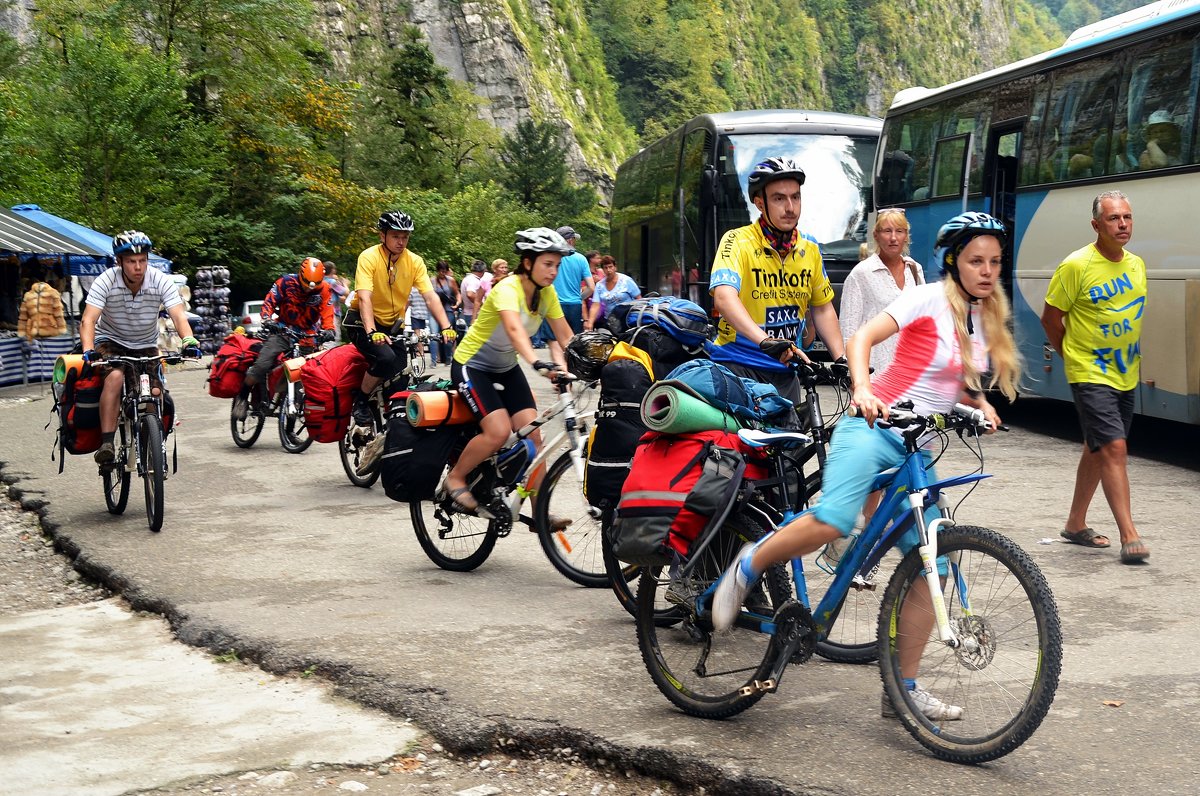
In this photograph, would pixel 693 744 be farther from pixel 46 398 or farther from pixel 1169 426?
pixel 46 398

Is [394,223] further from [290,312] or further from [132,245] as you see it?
[290,312]

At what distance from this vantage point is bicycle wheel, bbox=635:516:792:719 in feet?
14.8

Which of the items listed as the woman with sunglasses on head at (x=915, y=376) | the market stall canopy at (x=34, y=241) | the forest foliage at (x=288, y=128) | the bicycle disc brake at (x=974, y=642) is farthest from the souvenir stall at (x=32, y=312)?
the bicycle disc brake at (x=974, y=642)

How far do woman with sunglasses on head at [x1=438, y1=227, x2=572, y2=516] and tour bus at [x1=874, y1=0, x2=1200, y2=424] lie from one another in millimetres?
3047

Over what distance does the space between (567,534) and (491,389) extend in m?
0.93

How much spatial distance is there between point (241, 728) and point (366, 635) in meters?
1.18

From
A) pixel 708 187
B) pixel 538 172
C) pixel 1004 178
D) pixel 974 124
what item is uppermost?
pixel 538 172

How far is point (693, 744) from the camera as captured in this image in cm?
442

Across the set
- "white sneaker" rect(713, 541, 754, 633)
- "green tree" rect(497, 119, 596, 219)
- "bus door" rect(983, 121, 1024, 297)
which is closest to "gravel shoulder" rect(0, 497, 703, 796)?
"white sneaker" rect(713, 541, 754, 633)

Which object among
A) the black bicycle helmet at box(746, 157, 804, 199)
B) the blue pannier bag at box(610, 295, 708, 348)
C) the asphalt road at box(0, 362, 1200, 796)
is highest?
the black bicycle helmet at box(746, 157, 804, 199)

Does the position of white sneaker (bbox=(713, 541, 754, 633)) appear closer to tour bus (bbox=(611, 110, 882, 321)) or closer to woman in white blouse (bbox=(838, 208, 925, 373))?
woman in white blouse (bbox=(838, 208, 925, 373))

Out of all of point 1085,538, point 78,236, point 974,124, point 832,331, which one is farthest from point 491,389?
point 78,236

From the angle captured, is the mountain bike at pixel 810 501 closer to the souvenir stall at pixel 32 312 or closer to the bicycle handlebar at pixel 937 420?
the bicycle handlebar at pixel 937 420

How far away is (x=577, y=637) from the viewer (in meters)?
5.80
